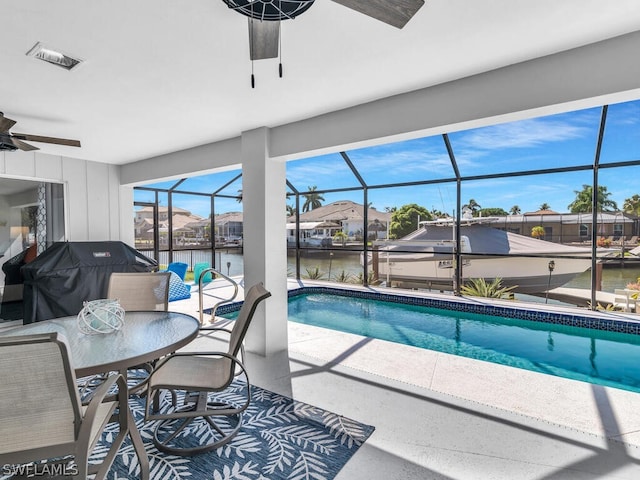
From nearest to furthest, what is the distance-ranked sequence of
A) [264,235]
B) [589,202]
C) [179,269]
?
1. [264,235]
2. [589,202]
3. [179,269]

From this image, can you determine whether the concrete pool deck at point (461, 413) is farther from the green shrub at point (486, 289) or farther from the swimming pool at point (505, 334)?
the green shrub at point (486, 289)

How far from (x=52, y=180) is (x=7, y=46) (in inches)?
155

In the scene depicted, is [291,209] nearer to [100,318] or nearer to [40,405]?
[100,318]

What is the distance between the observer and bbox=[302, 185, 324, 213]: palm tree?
8750mm

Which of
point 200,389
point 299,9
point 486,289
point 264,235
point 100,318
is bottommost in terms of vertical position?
point 486,289

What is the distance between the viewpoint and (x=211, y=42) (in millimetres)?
2221

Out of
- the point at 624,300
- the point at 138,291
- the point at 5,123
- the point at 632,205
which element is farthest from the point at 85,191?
the point at 632,205

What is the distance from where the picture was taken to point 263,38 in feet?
5.76

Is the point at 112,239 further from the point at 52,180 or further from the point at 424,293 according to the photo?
the point at 424,293

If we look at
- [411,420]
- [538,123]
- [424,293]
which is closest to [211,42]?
[411,420]

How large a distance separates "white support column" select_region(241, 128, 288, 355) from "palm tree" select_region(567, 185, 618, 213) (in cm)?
503

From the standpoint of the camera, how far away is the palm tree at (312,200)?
→ 8750mm

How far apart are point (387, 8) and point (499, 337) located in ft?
16.1

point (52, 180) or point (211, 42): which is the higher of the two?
point (211, 42)
